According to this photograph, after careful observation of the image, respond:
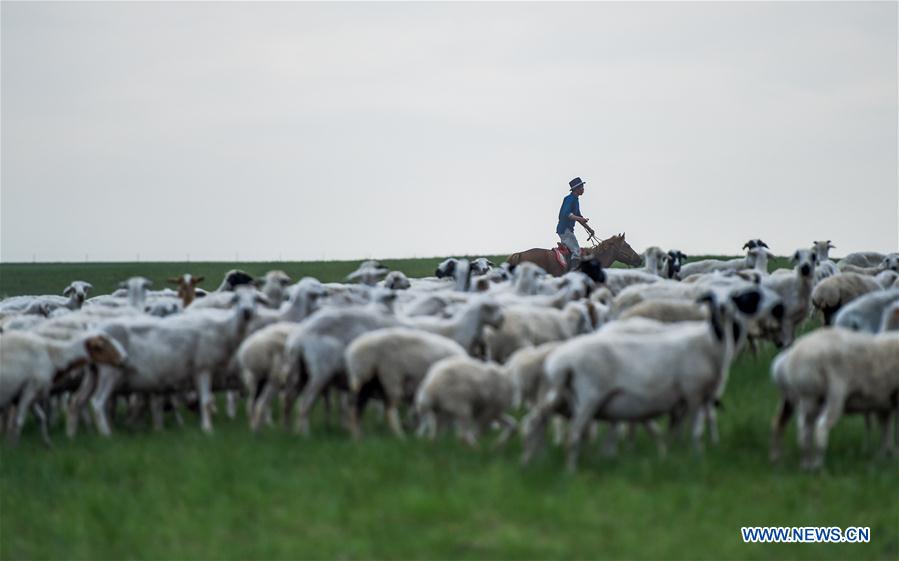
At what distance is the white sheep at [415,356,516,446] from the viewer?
1433cm

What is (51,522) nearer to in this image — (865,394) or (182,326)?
(182,326)

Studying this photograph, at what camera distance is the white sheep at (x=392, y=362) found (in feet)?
49.8

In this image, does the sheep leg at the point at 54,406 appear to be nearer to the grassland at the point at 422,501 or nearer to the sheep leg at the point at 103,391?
the sheep leg at the point at 103,391

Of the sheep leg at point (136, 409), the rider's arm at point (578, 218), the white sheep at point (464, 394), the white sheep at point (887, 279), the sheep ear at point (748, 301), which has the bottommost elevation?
the sheep leg at point (136, 409)

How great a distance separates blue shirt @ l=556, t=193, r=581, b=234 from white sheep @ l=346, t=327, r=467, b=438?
773 inches

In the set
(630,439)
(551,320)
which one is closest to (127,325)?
(551,320)

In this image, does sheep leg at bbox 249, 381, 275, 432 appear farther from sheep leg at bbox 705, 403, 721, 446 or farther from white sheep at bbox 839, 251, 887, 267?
white sheep at bbox 839, 251, 887, 267

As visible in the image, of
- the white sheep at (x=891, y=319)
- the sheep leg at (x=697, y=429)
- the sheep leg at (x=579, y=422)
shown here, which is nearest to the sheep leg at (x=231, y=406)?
the sheep leg at (x=579, y=422)

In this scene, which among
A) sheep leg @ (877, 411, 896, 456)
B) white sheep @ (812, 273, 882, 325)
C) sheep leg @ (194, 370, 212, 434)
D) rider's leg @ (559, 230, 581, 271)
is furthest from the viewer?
rider's leg @ (559, 230, 581, 271)

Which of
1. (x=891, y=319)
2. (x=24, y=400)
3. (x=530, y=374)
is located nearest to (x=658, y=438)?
(x=530, y=374)

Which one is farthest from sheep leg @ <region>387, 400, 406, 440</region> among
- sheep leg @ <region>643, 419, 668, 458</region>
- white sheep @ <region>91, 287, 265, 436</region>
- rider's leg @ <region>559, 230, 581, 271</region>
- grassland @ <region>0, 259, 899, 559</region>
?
rider's leg @ <region>559, 230, 581, 271</region>

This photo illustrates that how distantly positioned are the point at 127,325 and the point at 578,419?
22.4ft

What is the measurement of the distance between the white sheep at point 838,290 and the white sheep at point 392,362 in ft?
34.1

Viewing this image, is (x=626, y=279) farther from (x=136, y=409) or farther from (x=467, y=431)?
(x=467, y=431)
